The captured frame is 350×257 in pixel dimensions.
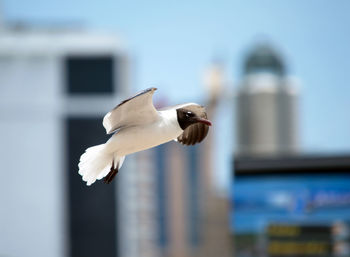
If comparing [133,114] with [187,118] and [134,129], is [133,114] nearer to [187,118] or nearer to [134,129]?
[134,129]

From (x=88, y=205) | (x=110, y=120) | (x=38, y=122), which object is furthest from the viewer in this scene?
(x=38, y=122)

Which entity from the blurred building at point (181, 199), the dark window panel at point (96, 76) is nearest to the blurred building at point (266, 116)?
the dark window panel at point (96, 76)

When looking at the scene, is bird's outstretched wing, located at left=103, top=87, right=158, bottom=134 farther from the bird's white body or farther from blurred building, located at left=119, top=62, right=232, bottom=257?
blurred building, located at left=119, top=62, right=232, bottom=257

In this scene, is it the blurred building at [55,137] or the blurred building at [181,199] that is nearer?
the blurred building at [55,137]

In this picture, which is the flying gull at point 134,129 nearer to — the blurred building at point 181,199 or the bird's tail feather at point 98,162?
the bird's tail feather at point 98,162

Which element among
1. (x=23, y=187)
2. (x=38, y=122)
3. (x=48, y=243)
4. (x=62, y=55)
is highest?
(x=62, y=55)

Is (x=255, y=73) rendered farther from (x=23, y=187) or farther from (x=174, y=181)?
(x=174, y=181)

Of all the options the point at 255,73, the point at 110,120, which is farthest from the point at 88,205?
the point at 110,120
